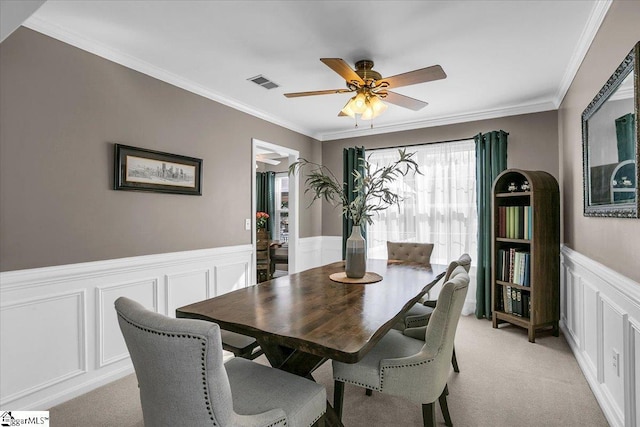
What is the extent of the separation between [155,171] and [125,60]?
0.88 metres

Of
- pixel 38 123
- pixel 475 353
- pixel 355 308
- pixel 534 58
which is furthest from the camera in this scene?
pixel 475 353

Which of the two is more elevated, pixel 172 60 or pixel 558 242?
pixel 172 60

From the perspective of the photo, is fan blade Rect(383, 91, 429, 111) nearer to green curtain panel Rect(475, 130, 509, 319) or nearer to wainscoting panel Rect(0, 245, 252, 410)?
green curtain panel Rect(475, 130, 509, 319)

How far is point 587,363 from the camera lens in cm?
246

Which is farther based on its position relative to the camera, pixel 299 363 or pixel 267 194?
pixel 267 194

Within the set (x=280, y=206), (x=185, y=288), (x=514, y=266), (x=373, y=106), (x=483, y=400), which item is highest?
(x=373, y=106)

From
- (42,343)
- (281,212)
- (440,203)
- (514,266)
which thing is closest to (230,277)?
(42,343)

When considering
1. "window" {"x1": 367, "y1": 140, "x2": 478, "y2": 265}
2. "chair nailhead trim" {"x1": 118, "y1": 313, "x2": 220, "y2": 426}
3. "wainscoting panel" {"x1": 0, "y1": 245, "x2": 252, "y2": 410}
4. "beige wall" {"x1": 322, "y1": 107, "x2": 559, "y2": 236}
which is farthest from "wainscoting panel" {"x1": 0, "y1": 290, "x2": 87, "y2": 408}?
"beige wall" {"x1": 322, "y1": 107, "x2": 559, "y2": 236}

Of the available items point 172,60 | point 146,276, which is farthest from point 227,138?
point 146,276

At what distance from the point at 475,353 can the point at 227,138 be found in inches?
126

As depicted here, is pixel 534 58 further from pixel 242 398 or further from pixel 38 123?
pixel 38 123

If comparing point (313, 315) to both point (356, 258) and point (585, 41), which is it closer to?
point (356, 258)

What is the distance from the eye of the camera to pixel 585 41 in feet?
7.59

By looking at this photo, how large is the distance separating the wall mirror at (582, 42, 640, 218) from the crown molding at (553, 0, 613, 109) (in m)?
0.45
